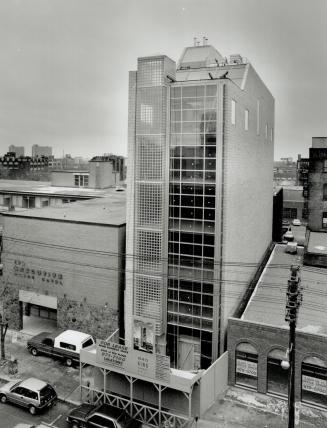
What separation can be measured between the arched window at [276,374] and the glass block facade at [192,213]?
→ 394 cm

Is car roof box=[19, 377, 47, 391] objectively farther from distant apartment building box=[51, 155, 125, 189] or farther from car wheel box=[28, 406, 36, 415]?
distant apartment building box=[51, 155, 125, 189]

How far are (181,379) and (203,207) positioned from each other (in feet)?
34.7

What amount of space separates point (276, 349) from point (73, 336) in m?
13.7

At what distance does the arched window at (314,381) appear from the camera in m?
23.8

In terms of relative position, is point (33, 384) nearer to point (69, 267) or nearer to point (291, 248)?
point (69, 267)

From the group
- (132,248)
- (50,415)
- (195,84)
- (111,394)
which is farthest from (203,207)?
(50,415)

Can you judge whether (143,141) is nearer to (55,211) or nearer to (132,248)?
(132,248)

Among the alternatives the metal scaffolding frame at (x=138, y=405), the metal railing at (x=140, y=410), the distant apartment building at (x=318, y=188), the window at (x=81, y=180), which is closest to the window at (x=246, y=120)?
the metal scaffolding frame at (x=138, y=405)

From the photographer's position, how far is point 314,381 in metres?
24.0

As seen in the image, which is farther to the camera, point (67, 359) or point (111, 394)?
point (67, 359)

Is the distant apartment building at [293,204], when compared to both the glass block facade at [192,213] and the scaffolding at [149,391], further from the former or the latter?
the scaffolding at [149,391]

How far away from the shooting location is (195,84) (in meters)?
26.3

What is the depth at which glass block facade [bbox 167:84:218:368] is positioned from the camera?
1049 inches

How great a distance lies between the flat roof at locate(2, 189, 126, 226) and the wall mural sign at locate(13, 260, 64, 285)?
4.05 m
